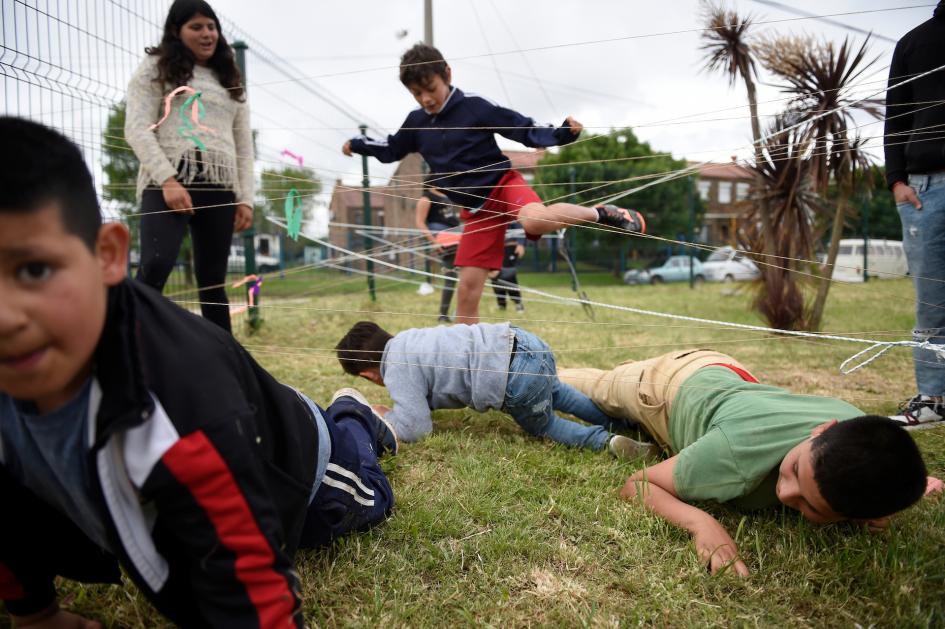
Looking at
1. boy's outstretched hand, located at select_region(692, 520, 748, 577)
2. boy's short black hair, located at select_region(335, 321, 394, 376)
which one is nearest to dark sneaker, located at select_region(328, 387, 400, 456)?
boy's short black hair, located at select_region(335, 321, 394, 376)

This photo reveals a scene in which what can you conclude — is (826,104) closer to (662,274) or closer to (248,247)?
(248,247)

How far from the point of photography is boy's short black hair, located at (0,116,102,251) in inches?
28.7

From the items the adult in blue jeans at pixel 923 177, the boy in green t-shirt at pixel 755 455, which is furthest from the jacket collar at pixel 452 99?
the adult in blue jeans at pixel 923 177

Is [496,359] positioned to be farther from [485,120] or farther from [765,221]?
[765,221]

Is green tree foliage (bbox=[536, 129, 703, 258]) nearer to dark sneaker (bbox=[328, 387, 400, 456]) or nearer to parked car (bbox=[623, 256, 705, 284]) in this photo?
parked car (bbox=[623, 256, 705, 284])

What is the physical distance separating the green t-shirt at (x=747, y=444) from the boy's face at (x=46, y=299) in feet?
4.58

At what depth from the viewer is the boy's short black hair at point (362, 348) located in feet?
7.76

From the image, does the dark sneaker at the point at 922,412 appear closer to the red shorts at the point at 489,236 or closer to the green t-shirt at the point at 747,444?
the green t-shirt at the point at 747,444

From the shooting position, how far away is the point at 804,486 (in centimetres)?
134

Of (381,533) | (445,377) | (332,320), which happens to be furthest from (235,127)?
(332,320)

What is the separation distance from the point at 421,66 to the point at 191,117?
1.12m

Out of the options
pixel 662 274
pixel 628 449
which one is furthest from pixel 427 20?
pixel 662 274

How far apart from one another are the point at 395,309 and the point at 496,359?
4502 millimetres

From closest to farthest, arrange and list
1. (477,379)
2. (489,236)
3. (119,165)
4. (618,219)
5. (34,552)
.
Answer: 1. (34,552)
2. (477,379)
3. (618,219)
4. (489,236)
5. (119,165)
